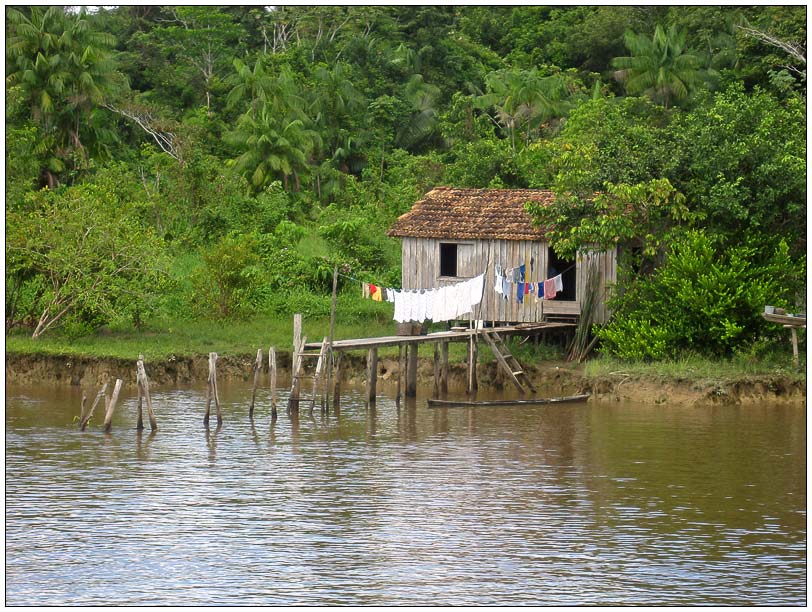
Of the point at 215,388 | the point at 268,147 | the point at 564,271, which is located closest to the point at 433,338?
the point at 564,271

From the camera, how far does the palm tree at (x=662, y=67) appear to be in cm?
4669

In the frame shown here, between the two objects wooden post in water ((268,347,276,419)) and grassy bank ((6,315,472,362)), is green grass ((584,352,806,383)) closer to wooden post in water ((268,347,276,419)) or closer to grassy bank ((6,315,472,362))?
grassy bank ((6,315,472,362))

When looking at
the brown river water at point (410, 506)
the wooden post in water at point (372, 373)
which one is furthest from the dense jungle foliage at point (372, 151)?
the wooden post in water at point (372, 373)

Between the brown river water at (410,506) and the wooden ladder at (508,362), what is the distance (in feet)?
3.85

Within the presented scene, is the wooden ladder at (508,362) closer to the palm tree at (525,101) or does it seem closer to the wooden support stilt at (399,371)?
the wooden support stilt at (399,371)

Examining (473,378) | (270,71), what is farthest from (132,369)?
(270,71)

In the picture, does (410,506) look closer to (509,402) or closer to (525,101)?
(509,402)

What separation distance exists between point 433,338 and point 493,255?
4.05 m

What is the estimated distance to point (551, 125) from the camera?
45.5 metres

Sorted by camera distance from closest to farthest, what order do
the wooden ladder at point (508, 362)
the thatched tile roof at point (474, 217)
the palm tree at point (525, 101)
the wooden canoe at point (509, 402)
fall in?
the wooden canoe at point (509, 402) < the wooden ladder at point (508, 362) < the thatched tile roof at point (474, 217) < the palm tree at point (525, 101)

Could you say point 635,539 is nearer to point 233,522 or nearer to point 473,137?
→ point 233,522

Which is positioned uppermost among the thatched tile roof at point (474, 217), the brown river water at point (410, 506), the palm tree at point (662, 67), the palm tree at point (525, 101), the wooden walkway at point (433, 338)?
the palm tree at point (662, 67)

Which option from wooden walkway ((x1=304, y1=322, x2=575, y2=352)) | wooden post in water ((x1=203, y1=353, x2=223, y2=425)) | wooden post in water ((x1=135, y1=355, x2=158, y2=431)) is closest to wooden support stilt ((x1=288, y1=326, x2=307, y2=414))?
wooden walkway ((x1=304, y1=322, x2=575, y2=352))

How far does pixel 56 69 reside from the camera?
44.5 meters
